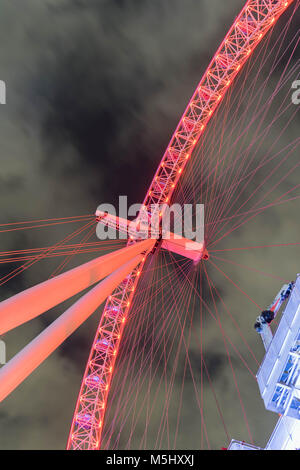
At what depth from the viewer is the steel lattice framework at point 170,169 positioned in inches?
856

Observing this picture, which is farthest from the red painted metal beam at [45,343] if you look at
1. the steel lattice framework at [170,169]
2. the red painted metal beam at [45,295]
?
the steel lattice framework at [170,169]

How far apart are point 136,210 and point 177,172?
4.46 metres

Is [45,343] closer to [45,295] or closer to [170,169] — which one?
[45,295]

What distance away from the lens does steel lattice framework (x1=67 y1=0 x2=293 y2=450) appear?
21.7 metres

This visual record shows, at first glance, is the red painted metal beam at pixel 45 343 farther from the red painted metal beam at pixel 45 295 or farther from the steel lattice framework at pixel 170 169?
the steel lattice framework at pixel 170 169

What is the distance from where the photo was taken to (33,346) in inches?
282

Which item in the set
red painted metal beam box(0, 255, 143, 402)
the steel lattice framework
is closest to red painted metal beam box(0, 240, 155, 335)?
red painted metal beam box(0, 255, 143, 402)

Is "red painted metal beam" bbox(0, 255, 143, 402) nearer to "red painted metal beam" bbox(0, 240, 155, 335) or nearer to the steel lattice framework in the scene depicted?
"red painted metal beam" bbox(0, 240, 155, 335)

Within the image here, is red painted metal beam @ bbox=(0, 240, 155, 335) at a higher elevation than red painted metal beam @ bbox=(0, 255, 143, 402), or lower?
higher

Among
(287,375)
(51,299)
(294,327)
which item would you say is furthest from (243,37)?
(51,299)

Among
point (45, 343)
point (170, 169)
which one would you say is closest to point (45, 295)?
point (45, 343)

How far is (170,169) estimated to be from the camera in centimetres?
2553

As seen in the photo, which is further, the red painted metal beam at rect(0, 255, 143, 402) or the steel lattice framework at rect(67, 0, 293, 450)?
the steel lattice framework at rect(67, 0, 293, 450)
